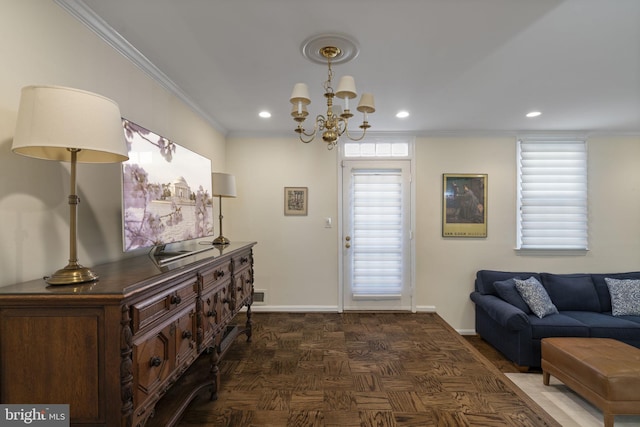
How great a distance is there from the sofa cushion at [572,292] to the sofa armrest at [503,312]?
75 cm

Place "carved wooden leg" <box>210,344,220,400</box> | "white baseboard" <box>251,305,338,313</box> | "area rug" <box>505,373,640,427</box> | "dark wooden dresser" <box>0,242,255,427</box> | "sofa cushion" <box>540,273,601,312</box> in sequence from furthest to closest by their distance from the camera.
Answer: "white baseboard" <box>251,305,338,313</box>
"sofa cushion" <box>540,273,601,312</box>
"area rug" <box>505,373,640,427</box>
"carved wooden leg" <box>210,344,220,400</box>
"dark wooden dresser" <box>0,242,255,427</box>

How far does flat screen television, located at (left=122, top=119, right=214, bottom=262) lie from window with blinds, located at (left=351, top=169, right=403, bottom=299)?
2.10 metres

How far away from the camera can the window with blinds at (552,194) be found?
378 cm

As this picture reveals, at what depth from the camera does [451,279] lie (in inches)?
151

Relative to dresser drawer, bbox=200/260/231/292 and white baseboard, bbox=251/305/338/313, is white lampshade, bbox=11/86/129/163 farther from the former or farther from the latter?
white baseboard, bbox=251/305/338/313

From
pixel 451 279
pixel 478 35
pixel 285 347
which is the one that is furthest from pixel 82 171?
pixel 451 279

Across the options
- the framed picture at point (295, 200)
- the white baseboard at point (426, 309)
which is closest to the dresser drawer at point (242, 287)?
the framed picture at point (295, 200)

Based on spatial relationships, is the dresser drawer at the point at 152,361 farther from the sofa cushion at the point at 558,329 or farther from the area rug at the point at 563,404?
the sofa cushion at the point at 558,329

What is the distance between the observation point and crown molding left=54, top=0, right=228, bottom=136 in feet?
4.83

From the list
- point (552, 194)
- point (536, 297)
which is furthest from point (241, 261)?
point (552, 194)

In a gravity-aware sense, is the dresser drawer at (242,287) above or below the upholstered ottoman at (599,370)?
above

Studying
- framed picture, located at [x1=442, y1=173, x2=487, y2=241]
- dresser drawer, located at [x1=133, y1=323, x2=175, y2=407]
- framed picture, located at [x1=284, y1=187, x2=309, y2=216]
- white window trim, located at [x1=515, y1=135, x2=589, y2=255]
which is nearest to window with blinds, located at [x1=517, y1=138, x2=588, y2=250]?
white window trim, located at [x1=515, y1=135, x2=589, y2=255]

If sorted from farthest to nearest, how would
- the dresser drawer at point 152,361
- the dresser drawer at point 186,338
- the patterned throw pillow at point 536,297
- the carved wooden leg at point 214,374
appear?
the patterned throw pillow at point 536,297, the carved wooden leg at point 214,374, the dresser drawer at point 186,338, the dresser drawer at point 152,361

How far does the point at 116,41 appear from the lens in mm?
1745
